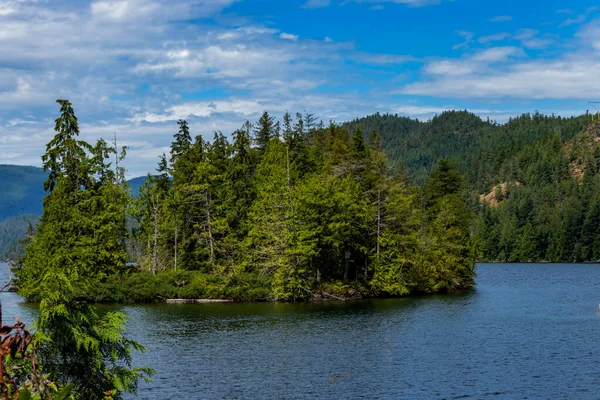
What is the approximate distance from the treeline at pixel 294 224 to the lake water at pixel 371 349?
288 inches

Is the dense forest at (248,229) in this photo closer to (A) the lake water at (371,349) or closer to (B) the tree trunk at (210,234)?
(B) the tree trunk at (210,234)

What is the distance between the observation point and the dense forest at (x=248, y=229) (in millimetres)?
68500

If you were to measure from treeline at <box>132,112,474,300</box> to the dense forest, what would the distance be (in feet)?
0.53

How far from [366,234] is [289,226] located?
34.6ft

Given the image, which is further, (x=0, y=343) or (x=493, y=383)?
(x=493, y=383)

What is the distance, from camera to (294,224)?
69500 millimetres

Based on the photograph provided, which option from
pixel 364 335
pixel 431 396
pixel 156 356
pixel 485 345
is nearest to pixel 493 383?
pixel 431 396

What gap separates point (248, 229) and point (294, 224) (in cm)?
1028

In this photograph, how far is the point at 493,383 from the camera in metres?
32.2

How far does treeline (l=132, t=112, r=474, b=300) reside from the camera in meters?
69.8

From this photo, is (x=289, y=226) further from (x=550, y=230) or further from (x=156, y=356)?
(x=550, y=230)

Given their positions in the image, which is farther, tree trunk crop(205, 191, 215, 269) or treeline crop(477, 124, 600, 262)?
treeline crop(477, 124, 600, 262)

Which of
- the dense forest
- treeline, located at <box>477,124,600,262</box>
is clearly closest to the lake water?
the dense forest

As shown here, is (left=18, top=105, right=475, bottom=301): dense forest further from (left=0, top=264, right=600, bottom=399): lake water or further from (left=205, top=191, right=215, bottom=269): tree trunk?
(left=0, top=264, right=600, bottom=399): lake water
